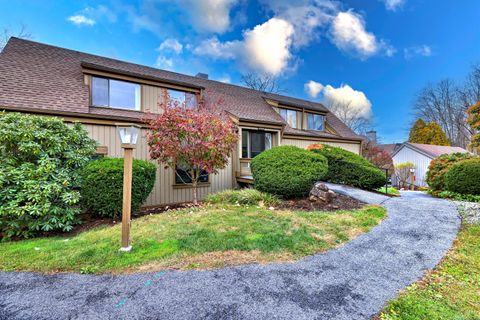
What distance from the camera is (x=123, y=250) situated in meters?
3.86

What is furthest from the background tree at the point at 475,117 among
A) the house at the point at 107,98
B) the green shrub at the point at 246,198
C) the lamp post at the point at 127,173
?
the lamp post at the point at 127,173

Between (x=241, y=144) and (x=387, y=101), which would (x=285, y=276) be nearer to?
(x=241, y=144)

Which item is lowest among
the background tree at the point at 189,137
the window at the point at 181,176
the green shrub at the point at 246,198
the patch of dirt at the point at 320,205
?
the patch of dirt at the point at 320,205

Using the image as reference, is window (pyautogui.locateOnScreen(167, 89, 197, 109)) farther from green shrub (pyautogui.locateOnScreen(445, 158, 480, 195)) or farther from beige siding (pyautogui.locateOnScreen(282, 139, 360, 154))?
green shrub (pyautogui.locateOnScreen(445, 158, 480, 195))

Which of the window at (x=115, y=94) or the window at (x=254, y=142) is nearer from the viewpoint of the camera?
the window at (x=115, y=94)

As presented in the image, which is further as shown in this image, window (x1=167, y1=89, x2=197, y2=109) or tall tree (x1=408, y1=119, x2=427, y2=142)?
tall tree (x1=408, y1=119, x2=427, y2=142)

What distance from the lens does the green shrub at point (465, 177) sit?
8398mm

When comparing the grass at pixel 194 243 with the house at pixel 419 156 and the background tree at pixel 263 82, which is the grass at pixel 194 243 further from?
the house at pixel 419 156

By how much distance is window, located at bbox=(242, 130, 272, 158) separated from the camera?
11.5m

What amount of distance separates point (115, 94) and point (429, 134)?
3394cm

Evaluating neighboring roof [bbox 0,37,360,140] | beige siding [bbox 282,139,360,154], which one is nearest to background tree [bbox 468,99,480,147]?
neighboring roof [bbox 0,37,360,140]

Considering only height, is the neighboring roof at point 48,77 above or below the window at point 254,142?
above

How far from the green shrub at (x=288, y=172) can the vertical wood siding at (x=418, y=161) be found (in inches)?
799

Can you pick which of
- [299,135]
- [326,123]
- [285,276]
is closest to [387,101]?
[326,123]
